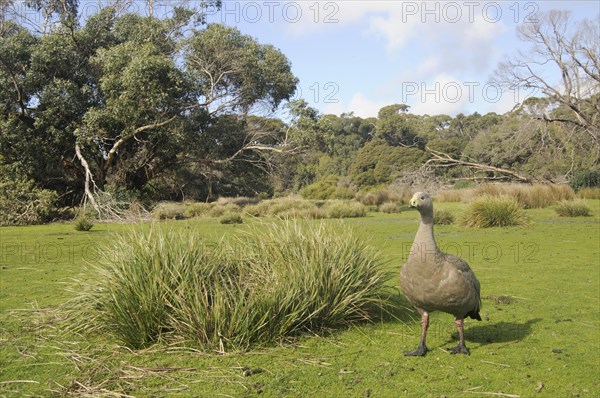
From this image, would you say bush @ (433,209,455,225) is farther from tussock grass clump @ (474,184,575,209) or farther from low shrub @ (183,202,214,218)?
low shrub @ (183,202,214,218)

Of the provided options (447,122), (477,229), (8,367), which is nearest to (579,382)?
(8,367)

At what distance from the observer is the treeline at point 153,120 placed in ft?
75.4

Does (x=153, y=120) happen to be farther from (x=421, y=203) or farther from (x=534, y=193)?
(x=421, y=203)

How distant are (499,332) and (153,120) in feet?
71.6

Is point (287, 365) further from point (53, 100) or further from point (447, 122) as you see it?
point (447, 122)

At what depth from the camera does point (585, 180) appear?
31328mm

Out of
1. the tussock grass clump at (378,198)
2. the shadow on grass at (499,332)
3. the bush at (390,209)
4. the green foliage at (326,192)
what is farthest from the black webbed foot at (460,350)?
the green foliage at (326,192)

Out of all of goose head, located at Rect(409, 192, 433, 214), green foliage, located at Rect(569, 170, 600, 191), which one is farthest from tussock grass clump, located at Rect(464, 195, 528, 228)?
green foliage, located at Rect(569, 170, 600, 191)

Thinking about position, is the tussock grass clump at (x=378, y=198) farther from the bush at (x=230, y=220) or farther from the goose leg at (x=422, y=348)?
the goose leg at (x=422, y=348)

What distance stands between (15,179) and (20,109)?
12.2 feet

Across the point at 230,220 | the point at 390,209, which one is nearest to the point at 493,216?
the point at 390,209

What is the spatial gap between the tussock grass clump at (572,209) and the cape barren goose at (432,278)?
54.1 feet

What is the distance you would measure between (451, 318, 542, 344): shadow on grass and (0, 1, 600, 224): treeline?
1734 cm

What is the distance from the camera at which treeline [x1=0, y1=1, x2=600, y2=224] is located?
2298 cm
